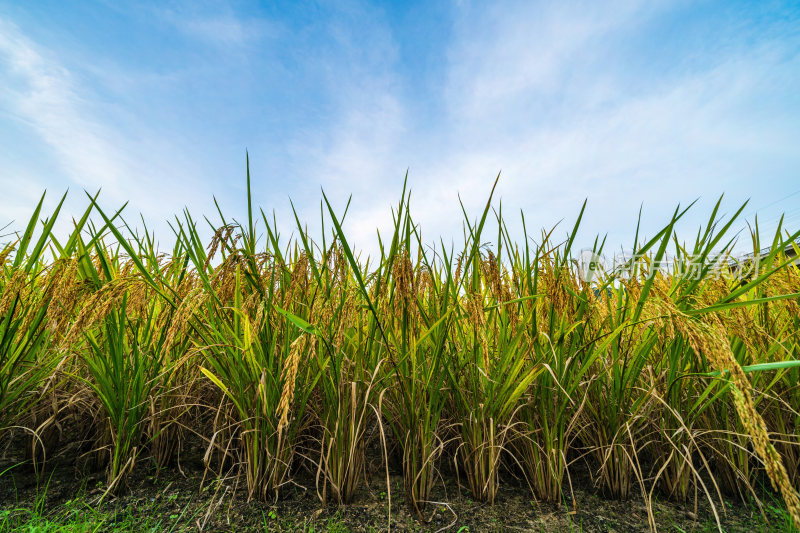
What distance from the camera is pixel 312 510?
5.31 feet

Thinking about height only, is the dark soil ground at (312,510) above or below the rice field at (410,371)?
below

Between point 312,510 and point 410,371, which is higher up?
point 410,371

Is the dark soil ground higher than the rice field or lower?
lower

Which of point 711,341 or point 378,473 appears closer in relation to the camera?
point 711,341

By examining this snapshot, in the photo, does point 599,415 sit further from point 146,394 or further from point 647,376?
point 146,394

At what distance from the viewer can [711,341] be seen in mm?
977

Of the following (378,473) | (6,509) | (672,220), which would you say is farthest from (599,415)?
(6,509)

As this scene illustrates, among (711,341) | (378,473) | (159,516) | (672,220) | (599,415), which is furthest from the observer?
(378,473)

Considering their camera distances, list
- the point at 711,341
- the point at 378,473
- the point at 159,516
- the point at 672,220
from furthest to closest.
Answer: the point at 378,473 < the point at 159,516 < the point at 672,220 < the point at 711,341

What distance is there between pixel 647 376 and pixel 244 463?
2.03 m

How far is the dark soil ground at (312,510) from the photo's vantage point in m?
1.55

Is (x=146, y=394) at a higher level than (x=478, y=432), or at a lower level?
higher

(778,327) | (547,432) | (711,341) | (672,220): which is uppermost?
(672,220)

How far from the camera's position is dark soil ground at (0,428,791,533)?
155 centimetres
